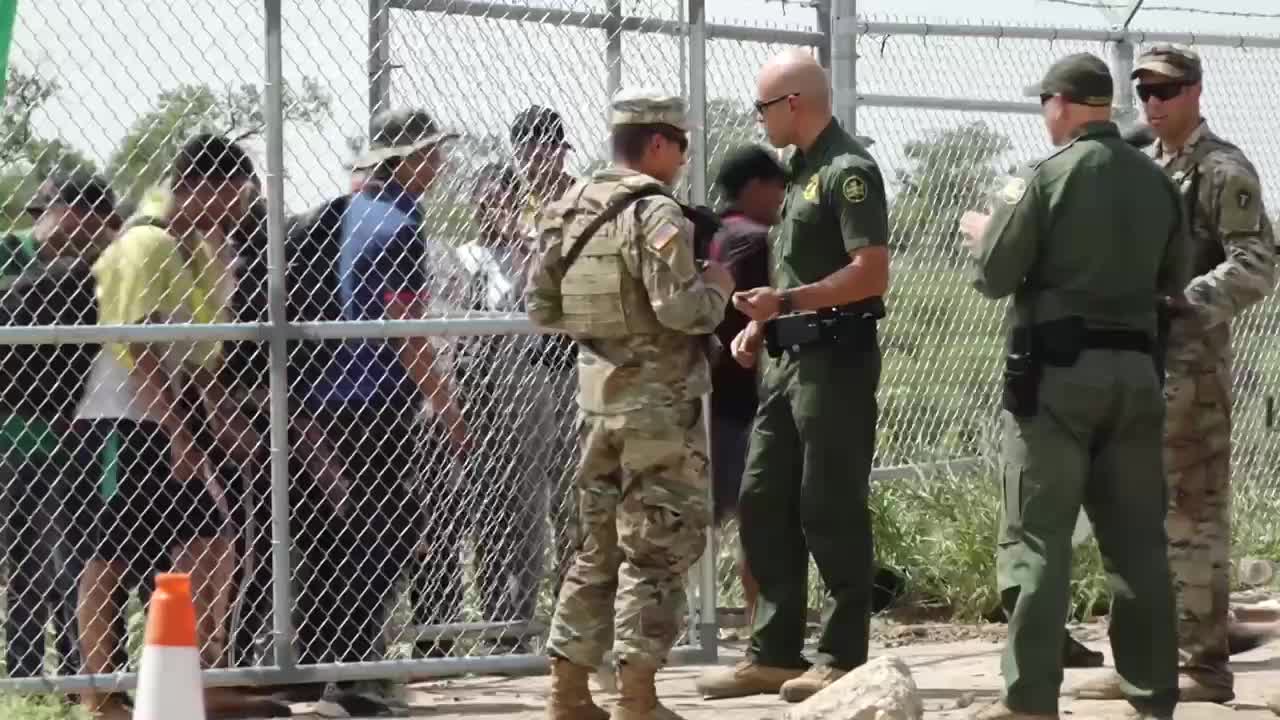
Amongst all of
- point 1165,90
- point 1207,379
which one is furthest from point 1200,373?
point 1165,90

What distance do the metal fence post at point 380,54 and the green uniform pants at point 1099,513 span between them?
2.48 metres

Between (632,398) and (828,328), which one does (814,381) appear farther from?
(632,398)

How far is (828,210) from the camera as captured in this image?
6.20m

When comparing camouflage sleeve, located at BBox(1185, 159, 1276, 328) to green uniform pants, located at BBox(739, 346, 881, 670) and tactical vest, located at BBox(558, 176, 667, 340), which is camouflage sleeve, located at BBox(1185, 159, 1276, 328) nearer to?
green uniform pants, located at BBox(739, 346, 881, 670)

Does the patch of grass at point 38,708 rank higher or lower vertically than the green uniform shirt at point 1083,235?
lower

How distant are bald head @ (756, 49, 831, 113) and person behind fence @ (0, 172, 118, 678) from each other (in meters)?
2.14

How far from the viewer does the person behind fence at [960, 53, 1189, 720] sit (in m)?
5.54

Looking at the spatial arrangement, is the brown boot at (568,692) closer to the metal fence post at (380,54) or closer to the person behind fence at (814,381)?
the person behind fence at (814,381)

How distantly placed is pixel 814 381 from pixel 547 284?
885mm

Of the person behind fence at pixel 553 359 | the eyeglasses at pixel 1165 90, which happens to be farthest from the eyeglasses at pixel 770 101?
the eyeglasses at pixel 1165 90

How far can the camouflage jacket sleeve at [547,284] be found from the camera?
5.96 metres

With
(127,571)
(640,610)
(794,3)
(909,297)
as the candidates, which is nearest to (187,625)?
(640,610)

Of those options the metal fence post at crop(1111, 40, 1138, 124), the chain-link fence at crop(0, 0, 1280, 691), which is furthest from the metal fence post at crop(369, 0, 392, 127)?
the metal fence post at crop(1111, 40, 1138, 124)

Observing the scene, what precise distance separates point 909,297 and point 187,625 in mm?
5257
